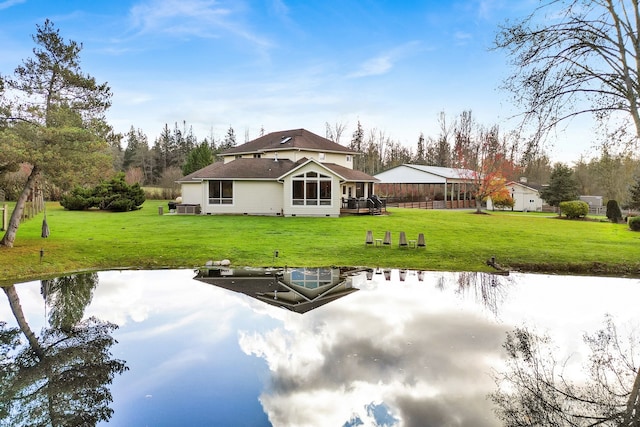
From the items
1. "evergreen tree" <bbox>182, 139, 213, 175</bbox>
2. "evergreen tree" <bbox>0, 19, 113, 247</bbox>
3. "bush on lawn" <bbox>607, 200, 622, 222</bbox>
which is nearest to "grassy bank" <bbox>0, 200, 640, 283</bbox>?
"evergreen tree" <bbox>0, 19, 113, 247</bbox>

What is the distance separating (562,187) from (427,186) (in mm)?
15311

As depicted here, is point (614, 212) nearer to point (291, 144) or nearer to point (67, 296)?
point (291, 144)

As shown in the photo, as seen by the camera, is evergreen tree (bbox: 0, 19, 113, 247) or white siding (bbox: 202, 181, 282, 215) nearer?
evergreen tree (bbox: 0, 19, 113, 247)

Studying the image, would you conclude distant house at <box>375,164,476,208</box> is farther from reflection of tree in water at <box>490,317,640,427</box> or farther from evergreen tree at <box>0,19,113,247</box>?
reflection of tree in water at <box>490,317,640,427</box>

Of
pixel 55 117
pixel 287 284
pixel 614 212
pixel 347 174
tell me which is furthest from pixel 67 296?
pixel 614 212

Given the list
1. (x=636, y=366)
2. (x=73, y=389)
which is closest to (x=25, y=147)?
(x=73, y=389)

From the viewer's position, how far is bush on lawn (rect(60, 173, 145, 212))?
33.6 meters

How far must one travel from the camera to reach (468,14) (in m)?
17.9

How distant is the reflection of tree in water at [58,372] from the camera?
4898mm

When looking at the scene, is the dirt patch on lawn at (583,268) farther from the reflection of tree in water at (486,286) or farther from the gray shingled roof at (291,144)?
the gray shingled roof at (291,144)

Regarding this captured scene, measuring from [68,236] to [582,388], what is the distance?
18706 millimetres

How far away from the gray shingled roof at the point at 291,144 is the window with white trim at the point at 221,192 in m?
6.62

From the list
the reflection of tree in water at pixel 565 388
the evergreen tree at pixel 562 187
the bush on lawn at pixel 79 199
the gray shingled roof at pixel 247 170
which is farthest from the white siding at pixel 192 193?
the evergreen tree at pixel 562 187

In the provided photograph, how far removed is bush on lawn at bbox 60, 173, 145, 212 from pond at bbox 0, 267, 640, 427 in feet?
77.4
